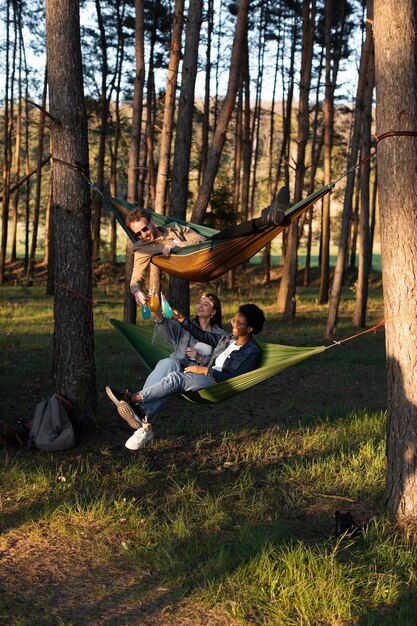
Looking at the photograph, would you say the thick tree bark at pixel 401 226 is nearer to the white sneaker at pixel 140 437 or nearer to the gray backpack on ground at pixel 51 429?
the white sneaker at pixel 140 437

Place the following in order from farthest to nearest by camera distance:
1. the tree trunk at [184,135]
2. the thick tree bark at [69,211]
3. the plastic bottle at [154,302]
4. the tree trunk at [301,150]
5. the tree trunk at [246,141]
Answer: the tree trunk at [246,141]
the tree trunk at [301,150]
the tree trunk at [184,135]
the thick tree bark at [69,211]
the plastic bottle at [154,302]

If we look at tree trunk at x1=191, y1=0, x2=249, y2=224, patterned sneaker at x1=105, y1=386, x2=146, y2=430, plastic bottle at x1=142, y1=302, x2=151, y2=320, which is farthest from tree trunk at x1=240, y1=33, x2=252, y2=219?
patterned sneaker at x1=105, y1=386, x2=146, y2=430

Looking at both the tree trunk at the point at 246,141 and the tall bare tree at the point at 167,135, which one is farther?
the tree trunk at the point at 246,141

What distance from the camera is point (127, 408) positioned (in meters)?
4.70

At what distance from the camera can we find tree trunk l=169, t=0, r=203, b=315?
28.9ft

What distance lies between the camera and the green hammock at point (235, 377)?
470 cm

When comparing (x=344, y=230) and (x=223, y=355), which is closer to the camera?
(x=223, y=355)

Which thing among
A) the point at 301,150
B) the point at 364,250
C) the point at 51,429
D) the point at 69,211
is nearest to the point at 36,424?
the point at 51,429

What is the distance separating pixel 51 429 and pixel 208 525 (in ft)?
5.29

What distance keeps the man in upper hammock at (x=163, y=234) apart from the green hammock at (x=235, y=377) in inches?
16.0

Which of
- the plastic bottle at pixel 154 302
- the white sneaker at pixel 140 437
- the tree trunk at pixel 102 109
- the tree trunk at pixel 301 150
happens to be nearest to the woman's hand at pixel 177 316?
the plastic bottle at pixel 154 302

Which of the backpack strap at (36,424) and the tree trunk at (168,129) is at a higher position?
the tree trunk at (168,129)

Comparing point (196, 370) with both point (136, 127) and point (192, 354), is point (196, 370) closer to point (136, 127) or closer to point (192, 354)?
point (192, 354)

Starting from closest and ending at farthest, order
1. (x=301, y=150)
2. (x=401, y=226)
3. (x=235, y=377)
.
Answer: (x=401, y=226) < (x=235, y=377) < (x=301, y=150)
